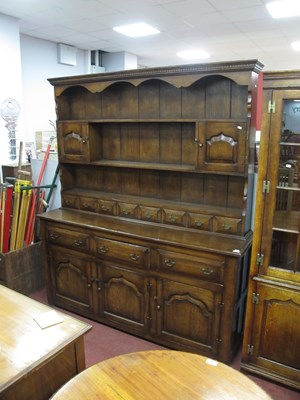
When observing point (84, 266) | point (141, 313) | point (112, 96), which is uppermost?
point (112, 96)

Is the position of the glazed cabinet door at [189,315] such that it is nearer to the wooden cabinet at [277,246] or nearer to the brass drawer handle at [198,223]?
the wooden cabinet at [277,246]

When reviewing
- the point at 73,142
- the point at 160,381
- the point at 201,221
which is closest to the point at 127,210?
the point at 201,221

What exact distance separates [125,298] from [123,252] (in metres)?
0.39

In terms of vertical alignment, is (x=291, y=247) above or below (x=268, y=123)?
below

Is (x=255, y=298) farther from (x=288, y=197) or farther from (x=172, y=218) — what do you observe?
(x=172, y=218)

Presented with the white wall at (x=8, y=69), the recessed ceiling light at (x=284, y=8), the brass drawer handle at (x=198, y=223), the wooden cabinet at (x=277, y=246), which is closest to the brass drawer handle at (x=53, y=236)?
the brass drawer handle at (x=198, y=223)

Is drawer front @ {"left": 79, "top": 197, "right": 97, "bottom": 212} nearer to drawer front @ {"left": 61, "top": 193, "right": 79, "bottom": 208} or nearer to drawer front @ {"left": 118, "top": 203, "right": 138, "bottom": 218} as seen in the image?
drawer front @ {"left": 61, "top": 193, "right": 79, "bottom": 208}

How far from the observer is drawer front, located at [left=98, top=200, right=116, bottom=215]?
9.41 feet

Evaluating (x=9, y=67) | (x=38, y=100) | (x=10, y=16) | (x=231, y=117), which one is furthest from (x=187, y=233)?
(x=38, y=100)

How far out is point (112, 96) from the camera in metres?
2.88

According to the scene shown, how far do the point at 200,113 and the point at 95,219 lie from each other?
1225mm

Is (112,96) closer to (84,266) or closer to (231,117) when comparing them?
(231,117)

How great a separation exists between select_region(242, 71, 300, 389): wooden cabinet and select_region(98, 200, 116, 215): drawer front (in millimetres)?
1284

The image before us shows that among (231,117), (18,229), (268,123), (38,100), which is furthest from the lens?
(38,100)
